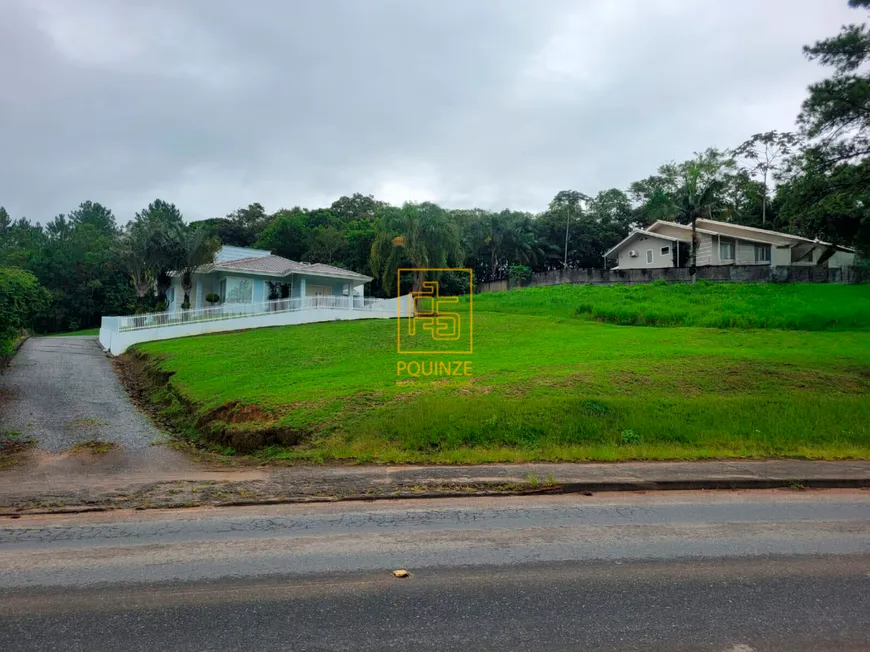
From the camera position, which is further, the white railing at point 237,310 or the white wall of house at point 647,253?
the white wall of house at point 647,253

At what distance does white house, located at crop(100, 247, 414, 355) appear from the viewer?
2788cm

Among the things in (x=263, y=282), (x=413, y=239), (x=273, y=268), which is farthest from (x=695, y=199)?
(x=263, y=282)

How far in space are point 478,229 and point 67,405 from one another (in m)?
44.6

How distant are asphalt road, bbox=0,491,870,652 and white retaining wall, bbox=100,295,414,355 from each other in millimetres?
23179

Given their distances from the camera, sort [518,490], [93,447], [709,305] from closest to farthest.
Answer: [518,490], [93,447], [709,305]

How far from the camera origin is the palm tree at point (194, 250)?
33.5 m

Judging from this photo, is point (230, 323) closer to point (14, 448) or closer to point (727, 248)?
point (14, 448)

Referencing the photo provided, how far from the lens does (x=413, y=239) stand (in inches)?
1257

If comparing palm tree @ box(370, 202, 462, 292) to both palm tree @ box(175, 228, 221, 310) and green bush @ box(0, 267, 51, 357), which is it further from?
green bush @ box(0, 267, 51, 357)

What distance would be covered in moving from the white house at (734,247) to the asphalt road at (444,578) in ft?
127

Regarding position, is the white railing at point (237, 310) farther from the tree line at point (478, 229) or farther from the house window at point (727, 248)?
the house window at point (727, 248)

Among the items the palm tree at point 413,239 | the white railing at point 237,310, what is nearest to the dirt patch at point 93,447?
the white railing at point 237,310

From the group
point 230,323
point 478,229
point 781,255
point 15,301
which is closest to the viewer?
point 15,301

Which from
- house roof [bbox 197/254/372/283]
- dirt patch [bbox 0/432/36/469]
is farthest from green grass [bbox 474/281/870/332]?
dirt patch [bbox 0/432/36/469]
